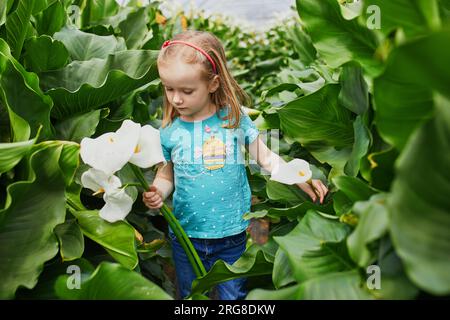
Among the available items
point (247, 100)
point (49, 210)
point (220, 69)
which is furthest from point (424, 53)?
point (247, 100)

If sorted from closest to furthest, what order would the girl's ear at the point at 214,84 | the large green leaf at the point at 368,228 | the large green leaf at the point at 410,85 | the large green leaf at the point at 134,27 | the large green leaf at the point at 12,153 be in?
the large green leaf at the point at 410,85, the large green leaf at the point at 368,228, the large green leaf at the point at 12,153, the girl's ear at the point at 214,84, the large green leaf at the point at 134,27

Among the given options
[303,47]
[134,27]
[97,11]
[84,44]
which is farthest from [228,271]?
[303,47]

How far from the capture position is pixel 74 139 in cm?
134

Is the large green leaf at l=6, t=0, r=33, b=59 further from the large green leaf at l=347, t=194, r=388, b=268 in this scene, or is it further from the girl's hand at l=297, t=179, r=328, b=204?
the large green leaf at l=347, t=194, r=388, b=268

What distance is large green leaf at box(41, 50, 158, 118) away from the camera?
1333 mm

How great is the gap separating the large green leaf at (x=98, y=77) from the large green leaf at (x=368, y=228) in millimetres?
769

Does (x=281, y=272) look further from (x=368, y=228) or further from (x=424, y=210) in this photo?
(x=424, y=210)

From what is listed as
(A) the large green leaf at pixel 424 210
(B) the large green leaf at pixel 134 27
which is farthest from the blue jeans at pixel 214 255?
(A) the large green leaf at pixel 424 210

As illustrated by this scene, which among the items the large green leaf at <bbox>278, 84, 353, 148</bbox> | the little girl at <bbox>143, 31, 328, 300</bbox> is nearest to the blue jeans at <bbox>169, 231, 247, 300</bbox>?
the little girl at <bbox>143, 31, 328, 300</bbox>

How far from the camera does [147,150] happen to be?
106cm

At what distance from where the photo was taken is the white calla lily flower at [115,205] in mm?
1034

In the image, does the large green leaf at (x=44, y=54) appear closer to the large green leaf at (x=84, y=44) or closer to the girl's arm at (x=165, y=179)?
the large green leaf at (x=84, y=44)

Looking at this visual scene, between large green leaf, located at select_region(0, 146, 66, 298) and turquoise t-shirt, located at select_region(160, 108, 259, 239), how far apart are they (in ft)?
1.67
